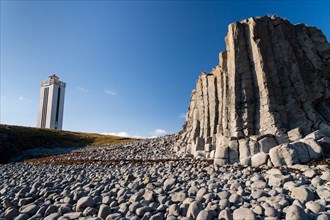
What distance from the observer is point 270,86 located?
675 inches

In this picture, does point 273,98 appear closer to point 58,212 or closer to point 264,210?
point 264,210

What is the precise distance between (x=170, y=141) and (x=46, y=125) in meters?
81.5

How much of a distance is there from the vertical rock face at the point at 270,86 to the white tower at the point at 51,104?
90163 mm

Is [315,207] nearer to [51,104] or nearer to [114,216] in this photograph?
[114,216]

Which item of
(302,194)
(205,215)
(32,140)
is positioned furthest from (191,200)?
(32,140)

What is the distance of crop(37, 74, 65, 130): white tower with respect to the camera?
97500 mm

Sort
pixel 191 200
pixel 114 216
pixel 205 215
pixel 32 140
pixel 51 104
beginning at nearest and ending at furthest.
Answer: pixel 205 215
pixel 114 216
pixel 191 200
pixel 32 140
pixel 51 104

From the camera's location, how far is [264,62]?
58.4ft

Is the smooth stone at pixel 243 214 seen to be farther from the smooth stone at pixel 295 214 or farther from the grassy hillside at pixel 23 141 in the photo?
the grassy hillside at pixel 23 141

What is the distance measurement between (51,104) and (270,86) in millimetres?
98007

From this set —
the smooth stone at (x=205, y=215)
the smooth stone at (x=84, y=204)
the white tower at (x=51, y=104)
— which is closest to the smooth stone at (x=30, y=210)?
the smooth stone at (x=84, y=204)

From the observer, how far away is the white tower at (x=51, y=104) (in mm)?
97500

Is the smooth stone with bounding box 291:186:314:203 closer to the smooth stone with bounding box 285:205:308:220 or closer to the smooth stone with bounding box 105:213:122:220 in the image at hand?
the smooth stone with bounding box 285:205:308:220

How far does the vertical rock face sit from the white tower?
90.2 m
